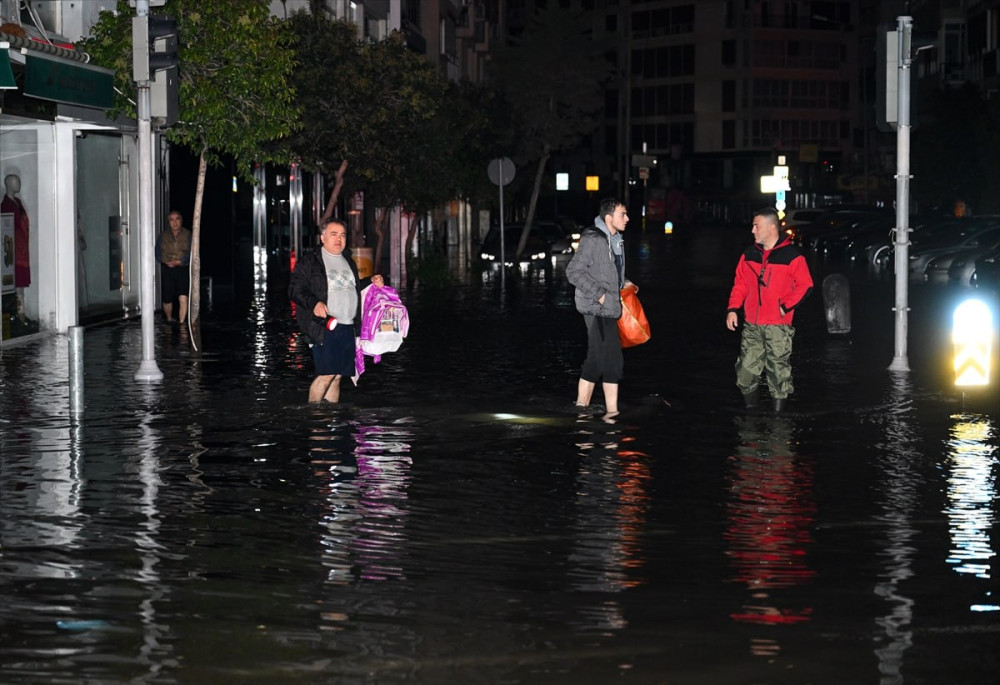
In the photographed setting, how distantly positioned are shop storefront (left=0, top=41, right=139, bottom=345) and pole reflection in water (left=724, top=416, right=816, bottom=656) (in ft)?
33.5

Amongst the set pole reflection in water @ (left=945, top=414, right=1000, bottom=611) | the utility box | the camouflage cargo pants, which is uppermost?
the utility box

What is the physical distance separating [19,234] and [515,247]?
36959mm

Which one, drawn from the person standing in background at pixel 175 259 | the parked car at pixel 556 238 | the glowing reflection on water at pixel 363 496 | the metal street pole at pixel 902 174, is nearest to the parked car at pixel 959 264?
the person standing in background at pixel 175 259

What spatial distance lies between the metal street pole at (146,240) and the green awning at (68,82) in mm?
3607

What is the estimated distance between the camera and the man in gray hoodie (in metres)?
14.9

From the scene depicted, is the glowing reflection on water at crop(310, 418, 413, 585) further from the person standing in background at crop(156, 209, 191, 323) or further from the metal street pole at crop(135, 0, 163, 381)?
the person standing in background at crop(156, 209, 191, 323)

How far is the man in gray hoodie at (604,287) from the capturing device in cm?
1491

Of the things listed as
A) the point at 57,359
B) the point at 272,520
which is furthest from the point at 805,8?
the point at 272,520

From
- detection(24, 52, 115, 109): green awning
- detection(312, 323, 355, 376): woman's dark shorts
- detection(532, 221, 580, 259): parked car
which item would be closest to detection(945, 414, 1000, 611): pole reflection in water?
detection(312, 323, 355, 376): woman's dark shorts

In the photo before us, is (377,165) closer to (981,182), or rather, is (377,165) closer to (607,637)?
(607,637)

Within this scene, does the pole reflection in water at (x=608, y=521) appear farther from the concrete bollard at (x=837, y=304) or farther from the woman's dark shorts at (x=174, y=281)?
the woman's dark shorts at (x=174, y=281)

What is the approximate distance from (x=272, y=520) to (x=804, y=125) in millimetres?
130528

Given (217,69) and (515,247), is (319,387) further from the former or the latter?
(515,247)

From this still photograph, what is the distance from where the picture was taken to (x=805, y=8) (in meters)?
138
